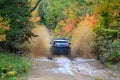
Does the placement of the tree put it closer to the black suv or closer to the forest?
the forest

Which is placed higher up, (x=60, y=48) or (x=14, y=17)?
(x=14, y=17)

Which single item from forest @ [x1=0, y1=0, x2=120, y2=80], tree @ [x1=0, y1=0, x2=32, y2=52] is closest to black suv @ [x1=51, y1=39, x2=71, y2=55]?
forest @ [x1=0, y1=0, x2=120, y2=80]

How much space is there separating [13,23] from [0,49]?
309 centimetres

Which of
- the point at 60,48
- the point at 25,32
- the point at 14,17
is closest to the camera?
the point at 14,17

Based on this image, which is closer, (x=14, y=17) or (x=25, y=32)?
(x=14, y=17)

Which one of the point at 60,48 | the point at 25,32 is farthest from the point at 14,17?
the point at 60,48

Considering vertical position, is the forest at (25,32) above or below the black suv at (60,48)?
above

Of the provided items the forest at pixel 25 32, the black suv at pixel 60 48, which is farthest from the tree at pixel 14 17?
the black suv at pixel 60 48

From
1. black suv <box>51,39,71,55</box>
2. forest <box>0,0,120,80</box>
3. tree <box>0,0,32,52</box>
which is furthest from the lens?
black suv <box>51,39,71,55</box>

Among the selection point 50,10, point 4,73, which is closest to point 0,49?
point 4,73

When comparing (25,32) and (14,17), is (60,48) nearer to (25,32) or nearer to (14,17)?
(25,32)

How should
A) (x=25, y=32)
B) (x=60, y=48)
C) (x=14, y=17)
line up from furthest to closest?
(x=60, y=48), (x=25, y=32), (x=14, y=17)

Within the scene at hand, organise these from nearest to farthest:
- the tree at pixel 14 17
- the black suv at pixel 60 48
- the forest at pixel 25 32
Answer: the forest at pixel 25 32
the tree at pixel 14 17
the black suv at pixel 60 48

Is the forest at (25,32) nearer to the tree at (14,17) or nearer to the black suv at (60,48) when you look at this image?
the tree at (14,17)
